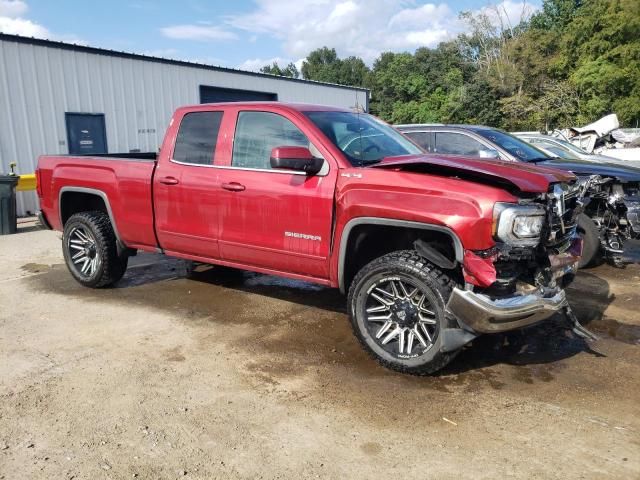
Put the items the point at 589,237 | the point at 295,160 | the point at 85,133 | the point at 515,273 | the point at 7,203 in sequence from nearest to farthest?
1. the point at 515,273
2. the point at 295,160
3. the point at 589,237
4. the point at 7,203
5. the point at 85,133

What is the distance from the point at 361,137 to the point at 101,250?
3.20 metres

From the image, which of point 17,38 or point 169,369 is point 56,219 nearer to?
point 169,369

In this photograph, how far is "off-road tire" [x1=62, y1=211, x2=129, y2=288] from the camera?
5949 millimetres

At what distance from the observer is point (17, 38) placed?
12016mm

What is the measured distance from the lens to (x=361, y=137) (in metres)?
4.70

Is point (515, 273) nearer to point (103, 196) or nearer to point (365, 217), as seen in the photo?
point (365, 217)

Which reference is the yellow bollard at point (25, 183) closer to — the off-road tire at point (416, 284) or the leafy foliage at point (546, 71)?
the off-road tire at point (416, 284)

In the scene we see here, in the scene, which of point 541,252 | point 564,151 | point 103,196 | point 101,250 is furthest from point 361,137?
point 564,151

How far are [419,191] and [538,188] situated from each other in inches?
31.0

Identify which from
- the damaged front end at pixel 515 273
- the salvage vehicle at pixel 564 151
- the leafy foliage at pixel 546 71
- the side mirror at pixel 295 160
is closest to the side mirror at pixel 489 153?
the salvage vehicle at pixel 564 151

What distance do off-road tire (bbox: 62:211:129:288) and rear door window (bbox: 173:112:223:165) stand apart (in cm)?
139

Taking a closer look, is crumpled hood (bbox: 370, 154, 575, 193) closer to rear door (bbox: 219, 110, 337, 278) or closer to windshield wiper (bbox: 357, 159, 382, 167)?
windshield wiper (bbox: 357, 159, 382, 167)

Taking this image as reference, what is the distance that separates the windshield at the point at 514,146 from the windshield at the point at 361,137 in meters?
3.08

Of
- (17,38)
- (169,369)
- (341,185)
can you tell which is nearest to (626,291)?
(341,185)
